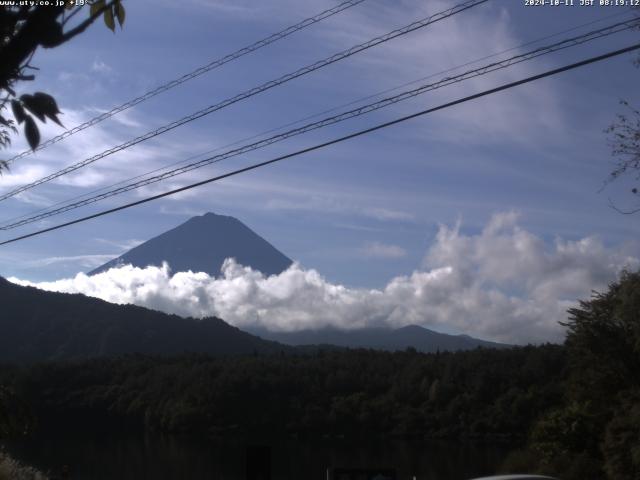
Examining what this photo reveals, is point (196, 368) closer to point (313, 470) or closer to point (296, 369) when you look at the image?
point (296, 369)

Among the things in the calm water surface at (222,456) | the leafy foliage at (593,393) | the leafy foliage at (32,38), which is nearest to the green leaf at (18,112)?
the leafy foliage at (32,38)

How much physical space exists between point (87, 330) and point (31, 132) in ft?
439

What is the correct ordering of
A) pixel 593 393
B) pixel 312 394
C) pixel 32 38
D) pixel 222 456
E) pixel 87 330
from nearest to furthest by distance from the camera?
1. pixel 32 38
2. pixel 593 393
3. pixel 222 456
4. pixel 312 394
5. pixel 87 330

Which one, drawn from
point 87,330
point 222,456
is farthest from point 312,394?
point 87,330

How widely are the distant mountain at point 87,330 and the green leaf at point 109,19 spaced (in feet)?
341

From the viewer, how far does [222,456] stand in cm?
6209

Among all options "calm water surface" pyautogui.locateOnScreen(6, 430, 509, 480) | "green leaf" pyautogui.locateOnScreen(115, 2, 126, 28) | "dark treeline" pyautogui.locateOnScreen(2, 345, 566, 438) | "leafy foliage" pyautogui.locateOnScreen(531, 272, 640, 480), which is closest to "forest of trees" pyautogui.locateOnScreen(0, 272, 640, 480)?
"dark treeline" pyautogui.locateOnScreen(2, 345, 566, 438)

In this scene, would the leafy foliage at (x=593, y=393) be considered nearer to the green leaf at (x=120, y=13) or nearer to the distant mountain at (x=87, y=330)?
the green leaf at (x=120, y=13)

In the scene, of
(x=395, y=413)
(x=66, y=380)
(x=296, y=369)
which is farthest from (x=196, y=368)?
(x=395, y=413)

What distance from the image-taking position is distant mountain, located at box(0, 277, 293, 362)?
114 m

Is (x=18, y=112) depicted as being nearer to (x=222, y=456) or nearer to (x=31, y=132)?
(x=31, y=132)

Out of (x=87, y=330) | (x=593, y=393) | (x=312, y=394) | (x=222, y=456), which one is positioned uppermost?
(x=87, y=330)

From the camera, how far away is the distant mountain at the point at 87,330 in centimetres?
11400

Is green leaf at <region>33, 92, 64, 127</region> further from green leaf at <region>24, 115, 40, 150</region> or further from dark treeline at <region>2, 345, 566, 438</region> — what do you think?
dark treeline at <region>2, 345, 566, 438</region>
